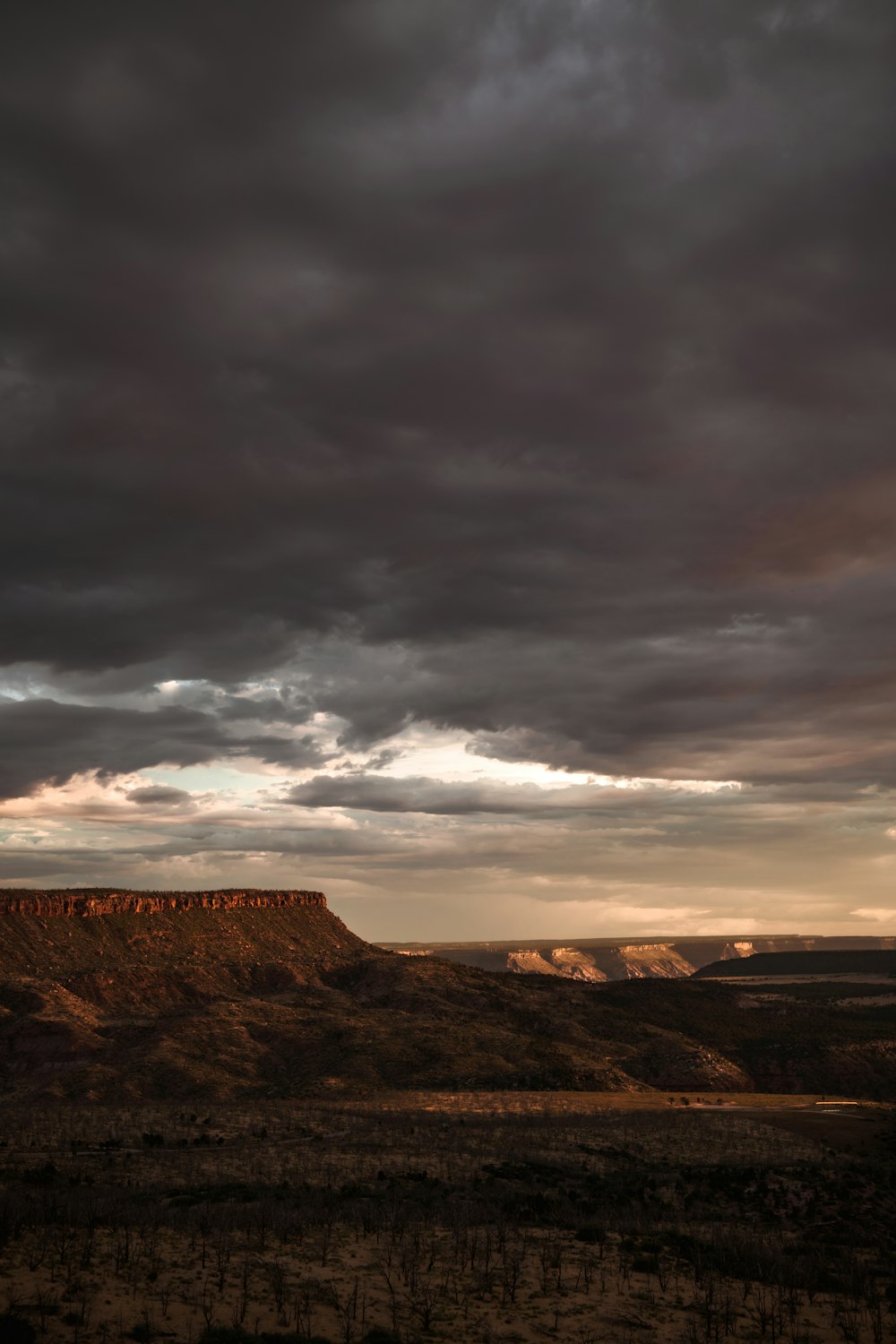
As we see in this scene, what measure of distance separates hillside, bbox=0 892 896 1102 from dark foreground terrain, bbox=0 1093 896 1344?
36.6m

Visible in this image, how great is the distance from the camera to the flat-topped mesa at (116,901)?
161125mm

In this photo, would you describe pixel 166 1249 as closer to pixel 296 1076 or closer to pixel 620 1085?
pixel 296 1076

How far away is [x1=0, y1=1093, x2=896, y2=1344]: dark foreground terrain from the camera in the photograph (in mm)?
27547

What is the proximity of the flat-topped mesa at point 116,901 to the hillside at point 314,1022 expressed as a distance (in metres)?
0.39

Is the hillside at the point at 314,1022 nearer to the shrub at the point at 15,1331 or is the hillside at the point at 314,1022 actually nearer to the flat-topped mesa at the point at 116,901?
the flat-topped mesa at the point at 116,901

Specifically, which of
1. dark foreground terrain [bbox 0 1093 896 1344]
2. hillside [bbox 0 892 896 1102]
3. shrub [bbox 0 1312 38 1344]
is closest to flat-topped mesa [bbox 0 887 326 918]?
hillside [bbox 0 892 896 1102]

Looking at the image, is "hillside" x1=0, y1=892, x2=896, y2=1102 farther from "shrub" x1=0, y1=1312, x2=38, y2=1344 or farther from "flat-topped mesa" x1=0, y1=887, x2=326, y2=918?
"shrub" x1=0, y1=1312, x2=38, y2=1344

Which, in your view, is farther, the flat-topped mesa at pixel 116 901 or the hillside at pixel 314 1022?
the flat-topped mesa at pixel 116 901

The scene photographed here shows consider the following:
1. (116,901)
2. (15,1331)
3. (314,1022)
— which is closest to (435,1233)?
(15,1331)

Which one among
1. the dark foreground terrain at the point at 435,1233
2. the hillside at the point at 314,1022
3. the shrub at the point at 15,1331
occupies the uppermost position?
the shrub at the point at 15,1331

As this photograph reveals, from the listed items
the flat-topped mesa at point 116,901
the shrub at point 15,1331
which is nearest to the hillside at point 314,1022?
the flat-topped mesa at point 116,901

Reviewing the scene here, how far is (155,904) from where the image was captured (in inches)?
6978

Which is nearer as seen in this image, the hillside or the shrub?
the shrub

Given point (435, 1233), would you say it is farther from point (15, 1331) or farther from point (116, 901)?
point (116, 901)
